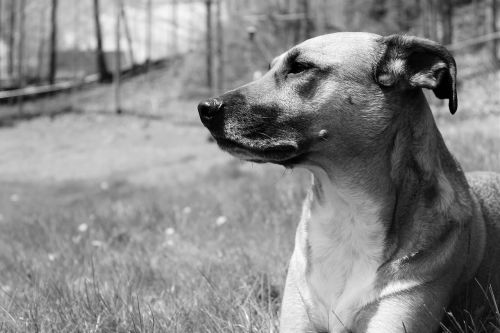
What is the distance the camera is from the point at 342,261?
8.89 feet

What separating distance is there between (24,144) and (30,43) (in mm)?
12567

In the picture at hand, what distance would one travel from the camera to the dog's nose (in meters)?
2.62

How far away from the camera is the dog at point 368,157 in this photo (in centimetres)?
257

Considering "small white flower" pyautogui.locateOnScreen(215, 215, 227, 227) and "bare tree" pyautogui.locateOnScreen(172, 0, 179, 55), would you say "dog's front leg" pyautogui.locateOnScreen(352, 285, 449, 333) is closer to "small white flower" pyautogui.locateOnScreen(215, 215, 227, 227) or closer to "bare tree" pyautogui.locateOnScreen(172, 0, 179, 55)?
"small white flower" pyautogui.locateOnScreen(215, 215, 227, 227)

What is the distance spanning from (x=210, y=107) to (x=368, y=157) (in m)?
0.68

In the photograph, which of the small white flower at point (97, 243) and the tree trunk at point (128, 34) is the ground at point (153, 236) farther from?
the tree trunk at point (128, 34)

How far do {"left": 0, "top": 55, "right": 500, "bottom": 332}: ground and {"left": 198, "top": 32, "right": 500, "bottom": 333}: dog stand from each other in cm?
54

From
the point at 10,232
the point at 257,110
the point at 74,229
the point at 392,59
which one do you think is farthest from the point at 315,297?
the point at 10,232

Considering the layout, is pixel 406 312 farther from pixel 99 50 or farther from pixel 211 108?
pixel 99 50

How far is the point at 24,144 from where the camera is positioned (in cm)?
1384

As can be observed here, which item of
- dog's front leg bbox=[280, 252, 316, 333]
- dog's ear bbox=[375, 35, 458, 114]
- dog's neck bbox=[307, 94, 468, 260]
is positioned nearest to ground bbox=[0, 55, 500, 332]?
dog's front leg bbox=[280, 252, 316, 333]

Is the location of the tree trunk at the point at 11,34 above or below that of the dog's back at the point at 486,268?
below

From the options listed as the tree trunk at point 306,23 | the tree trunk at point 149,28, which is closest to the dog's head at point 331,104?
the tree trunk at point 306,23

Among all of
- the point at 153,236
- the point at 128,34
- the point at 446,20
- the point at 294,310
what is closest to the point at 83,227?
the point at 153,236
